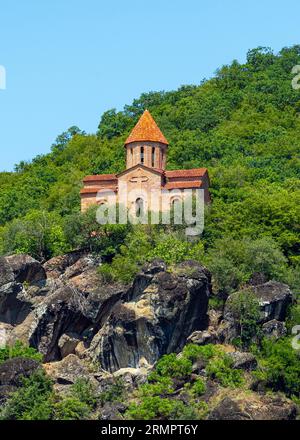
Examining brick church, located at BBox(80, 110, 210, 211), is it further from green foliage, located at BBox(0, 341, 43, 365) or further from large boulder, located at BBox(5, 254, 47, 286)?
green foliage, located at BBox(0, 341, 43, 365)

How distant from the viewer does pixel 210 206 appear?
6412 centimetres

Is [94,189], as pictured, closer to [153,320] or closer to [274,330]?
[153,320]

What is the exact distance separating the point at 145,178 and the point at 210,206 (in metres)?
3.48

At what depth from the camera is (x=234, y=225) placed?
2430 inches

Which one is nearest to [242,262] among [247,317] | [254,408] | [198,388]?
[247,317]

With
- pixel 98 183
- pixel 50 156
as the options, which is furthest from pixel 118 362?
pixel 50 156

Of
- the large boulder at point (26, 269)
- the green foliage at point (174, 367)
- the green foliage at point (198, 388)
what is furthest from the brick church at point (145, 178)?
the green foliage at point (198, 388)

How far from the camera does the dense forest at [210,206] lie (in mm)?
51625

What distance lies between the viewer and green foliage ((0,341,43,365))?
53406 millimetres

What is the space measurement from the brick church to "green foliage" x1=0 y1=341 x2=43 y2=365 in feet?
37.4

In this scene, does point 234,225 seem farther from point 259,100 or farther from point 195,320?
point 259,100

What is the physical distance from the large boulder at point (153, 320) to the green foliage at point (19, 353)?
2.35 metres

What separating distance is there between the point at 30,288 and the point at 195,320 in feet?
26.6

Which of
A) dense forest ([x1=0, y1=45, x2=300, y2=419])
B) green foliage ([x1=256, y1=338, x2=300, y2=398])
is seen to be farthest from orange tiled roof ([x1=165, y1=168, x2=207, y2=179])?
green foliage ([x1=256, y1=338, x2=300, y2=398])
